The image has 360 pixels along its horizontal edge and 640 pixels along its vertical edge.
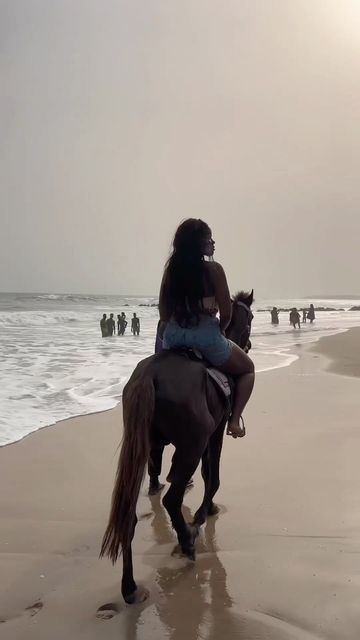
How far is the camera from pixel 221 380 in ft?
12.3

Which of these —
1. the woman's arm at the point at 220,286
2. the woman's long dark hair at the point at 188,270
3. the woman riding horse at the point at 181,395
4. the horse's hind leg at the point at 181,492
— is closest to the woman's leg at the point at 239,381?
the woman riding horse at the point at 181,395

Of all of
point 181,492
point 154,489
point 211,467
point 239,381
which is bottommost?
point 154,489

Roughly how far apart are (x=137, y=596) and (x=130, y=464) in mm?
736

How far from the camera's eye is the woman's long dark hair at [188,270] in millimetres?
3678

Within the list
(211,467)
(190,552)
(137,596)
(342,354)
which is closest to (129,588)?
(137,596)

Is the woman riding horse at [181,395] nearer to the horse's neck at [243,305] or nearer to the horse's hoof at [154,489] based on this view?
the horse's neck at [243,305]

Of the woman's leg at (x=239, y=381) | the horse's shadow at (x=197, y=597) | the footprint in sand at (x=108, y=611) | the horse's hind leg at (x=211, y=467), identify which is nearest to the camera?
the horse's shadow at (x=197, y=597)

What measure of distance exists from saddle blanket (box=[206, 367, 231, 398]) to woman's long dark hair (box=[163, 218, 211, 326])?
15.1 inches

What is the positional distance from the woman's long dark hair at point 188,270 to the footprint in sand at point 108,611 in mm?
1782

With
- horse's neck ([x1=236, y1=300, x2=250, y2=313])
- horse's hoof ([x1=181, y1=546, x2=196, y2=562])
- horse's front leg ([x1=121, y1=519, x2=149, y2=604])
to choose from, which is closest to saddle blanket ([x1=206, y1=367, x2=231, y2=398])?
horse's neck ([x1=236, y1=300, x2=250, y2=313])

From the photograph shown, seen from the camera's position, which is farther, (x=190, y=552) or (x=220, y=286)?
(x=220, y=286)

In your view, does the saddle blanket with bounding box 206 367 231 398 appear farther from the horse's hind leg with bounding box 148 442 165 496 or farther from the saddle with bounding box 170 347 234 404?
the horse's hind leg with bounding box 148 442 165 496

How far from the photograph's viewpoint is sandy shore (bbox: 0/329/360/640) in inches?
111

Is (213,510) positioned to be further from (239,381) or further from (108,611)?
(108,611)
